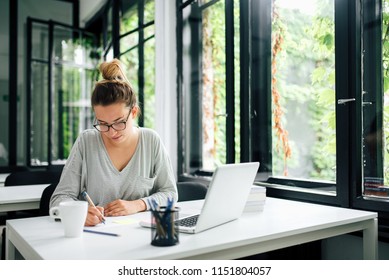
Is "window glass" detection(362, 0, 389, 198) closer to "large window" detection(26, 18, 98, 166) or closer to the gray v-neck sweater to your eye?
the gray v-neck sweater

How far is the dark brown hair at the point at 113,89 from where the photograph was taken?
5.68 ft

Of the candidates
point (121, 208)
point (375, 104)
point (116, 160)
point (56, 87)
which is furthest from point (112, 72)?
point (56, 87)

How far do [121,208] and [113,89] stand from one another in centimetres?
53

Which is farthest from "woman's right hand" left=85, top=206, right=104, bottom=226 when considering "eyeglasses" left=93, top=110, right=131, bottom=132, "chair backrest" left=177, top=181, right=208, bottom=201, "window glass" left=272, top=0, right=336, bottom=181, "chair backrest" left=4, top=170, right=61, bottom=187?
"chair backrest" left=4, top=170, right=61, bottom=187

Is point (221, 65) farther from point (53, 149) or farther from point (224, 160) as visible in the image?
point (53, 149)

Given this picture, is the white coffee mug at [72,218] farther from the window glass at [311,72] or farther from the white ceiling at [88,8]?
the white ceiling at [88,8]

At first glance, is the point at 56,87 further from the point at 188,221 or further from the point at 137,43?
the point at 188,221

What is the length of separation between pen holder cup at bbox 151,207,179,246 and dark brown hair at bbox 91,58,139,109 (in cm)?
73

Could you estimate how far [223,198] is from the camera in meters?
1.37

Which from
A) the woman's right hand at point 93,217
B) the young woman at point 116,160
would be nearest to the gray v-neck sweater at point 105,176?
the young woman at point 116,160

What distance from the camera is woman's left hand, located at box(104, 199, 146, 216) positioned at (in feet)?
5.25

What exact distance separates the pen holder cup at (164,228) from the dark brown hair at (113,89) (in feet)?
2.40
